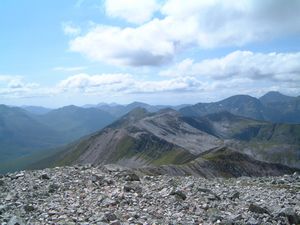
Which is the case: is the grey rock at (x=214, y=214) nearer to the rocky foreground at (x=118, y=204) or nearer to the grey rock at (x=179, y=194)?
the rocky foreground at (x=118, y=204)

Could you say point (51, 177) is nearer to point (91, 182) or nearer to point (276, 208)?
point (91, 182)

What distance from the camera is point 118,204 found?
22750 mm

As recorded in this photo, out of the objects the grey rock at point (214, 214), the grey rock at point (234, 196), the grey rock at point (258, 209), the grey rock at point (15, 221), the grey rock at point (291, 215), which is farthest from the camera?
the grey rock at point (234, 196)

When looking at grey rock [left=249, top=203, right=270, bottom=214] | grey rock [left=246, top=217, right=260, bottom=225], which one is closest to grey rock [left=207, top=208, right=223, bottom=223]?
grey rock [left=246, top=217, right=260, bottom=225]

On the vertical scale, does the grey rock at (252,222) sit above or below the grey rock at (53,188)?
below

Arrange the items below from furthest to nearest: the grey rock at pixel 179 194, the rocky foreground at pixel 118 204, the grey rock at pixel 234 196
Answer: the grey rock at pixel 234 196 → the grey rock at pixel 179 194 → the rocky foreground at pixel 118 204

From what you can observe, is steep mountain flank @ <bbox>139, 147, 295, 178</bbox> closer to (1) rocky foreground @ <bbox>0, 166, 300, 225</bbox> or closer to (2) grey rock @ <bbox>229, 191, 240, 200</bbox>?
(2) grey rock @ <bbox>229, 191, 240, 200</bbox>

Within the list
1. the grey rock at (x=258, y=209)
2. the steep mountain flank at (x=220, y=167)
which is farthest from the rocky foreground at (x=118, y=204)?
the steep mountain flank at (x=220, y=167)

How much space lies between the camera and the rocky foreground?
64.9 ft

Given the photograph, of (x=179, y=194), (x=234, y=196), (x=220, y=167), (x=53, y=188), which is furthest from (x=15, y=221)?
(x=220, y=167)

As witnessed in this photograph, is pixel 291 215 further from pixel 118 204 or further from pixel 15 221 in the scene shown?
pixel 15 221

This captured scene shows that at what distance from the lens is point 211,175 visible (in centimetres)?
16250

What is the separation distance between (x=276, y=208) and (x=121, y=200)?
1119cm

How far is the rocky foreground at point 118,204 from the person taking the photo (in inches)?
779
